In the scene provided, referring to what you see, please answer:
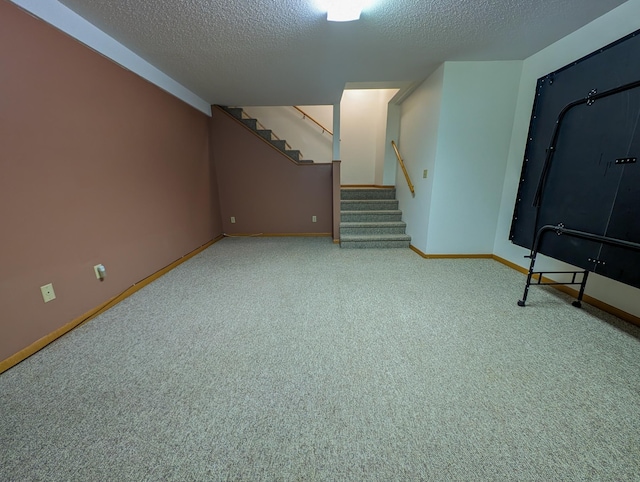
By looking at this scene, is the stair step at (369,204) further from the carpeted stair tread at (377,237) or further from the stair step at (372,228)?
the carpeted stair tread at (377,237)

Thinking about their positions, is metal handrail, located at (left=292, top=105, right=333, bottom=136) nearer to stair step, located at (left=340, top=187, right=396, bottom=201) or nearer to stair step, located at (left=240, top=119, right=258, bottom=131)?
stair step, located at (left=240, top=119, right=258, bottom=131)

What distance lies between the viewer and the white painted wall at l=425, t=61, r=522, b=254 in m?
2.61

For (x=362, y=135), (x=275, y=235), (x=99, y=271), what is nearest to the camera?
(x=99, y=271)

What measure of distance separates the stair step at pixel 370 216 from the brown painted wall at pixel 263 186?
1.44 ft

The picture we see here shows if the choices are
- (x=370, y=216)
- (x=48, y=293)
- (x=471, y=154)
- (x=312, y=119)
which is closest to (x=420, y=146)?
(x=471, y=154)

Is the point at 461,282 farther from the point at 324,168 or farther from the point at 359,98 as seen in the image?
the point at 359,98

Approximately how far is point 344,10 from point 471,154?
2.10 meters

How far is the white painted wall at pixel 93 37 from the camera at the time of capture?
150 cm

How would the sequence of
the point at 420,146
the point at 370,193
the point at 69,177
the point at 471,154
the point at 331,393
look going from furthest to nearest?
the point at 370,193, the point at 420,146, the point at 471,154, the point at 69,177, the point at 331,393

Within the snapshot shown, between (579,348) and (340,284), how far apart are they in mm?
1739

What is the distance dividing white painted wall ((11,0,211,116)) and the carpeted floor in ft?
7.02

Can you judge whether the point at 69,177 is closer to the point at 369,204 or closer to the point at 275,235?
the point at 275,235

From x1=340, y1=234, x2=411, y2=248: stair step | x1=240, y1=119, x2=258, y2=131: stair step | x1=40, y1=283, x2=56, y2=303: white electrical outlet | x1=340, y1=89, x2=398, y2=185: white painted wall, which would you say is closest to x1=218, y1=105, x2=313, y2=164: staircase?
x1=240, y1=119, x2=258, y2=131: stair step

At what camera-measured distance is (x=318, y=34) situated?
1990mm
